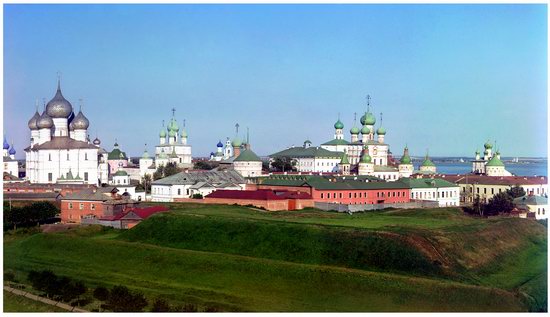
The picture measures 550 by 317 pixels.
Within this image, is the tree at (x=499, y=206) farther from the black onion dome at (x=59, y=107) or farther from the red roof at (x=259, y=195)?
the black onion dome at (x=59, y=107)

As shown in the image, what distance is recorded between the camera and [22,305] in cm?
2866

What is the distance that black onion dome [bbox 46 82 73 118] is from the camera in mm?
67750

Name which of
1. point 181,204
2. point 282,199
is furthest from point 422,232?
point 181,204

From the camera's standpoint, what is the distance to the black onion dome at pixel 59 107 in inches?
2667

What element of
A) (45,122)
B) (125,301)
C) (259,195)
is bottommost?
(125,301)

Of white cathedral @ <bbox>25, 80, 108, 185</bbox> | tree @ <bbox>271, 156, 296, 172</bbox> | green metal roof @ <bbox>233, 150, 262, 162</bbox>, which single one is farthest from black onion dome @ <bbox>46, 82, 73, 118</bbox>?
tree @ <bbox>271, 156, 296, 172</bbox>

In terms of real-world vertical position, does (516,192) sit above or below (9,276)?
above

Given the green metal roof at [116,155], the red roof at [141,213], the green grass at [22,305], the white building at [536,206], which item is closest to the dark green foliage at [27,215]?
the red roof at [141,213]

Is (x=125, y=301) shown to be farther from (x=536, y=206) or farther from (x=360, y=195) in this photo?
(x=536, y=206)

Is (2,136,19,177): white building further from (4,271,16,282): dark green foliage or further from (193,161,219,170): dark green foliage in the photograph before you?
(4,271,16,282): dark green foliage

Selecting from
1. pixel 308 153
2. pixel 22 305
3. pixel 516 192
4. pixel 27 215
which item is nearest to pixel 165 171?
pixel 308 153

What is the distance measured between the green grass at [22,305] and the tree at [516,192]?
38.8 metres

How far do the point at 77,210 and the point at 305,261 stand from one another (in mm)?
20021

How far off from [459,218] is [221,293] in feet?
75.7
